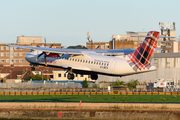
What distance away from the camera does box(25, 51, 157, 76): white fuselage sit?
5766cm

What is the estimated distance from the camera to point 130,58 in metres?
59.0

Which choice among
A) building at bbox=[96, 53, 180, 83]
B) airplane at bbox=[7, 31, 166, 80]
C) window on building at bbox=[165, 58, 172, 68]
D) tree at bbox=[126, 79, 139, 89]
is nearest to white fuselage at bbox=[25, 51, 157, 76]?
airplane at bbox=[7, 31, 166, 80]

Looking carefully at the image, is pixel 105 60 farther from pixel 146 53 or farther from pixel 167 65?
pixel 167 65

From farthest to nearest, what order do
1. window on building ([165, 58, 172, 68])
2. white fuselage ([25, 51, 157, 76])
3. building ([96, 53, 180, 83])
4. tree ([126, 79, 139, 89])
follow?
window on building ([165, 58, 172, 68]), building ([96, 53, 180, 83]), tree ([126, 79, 139, 89]), white fuselage ([25, 51, 157, 76])

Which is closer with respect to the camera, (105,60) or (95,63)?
(105,60)

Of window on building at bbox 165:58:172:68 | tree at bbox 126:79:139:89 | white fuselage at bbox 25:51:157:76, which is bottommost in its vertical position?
tree at bbox 126:79:139:89

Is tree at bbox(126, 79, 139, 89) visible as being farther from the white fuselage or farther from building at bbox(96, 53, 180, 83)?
the white fuselage

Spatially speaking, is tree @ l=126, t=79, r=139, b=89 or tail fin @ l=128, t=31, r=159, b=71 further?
tree @ l=126, t=79, r=139, b=89

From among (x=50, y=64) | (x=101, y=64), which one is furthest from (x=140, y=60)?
(x=50, y=64)

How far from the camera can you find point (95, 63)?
194 feet

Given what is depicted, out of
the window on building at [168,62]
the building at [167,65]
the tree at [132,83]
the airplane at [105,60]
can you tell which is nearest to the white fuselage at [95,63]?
the airplane at [105,60]

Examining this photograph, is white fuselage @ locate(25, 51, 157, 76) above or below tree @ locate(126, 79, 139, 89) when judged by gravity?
above

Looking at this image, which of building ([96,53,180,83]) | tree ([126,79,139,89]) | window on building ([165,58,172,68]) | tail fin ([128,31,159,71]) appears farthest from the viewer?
window on building ([165,58,172,68])

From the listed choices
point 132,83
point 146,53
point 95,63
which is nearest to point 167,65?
point 132,83
